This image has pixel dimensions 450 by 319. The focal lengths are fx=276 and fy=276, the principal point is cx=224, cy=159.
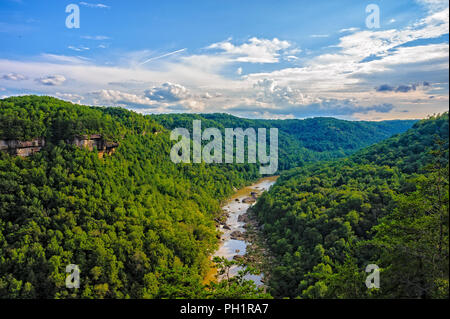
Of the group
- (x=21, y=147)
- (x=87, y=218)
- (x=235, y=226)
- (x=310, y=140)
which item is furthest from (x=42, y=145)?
(x=310, y=140)

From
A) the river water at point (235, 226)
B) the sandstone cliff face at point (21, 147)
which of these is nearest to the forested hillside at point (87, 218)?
the sandstone cliff face at point (21, 147)

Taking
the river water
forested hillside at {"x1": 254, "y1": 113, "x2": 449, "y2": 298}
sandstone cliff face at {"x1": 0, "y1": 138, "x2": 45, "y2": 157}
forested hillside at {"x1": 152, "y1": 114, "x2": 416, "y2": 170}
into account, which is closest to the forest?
forested hillside at {"x1": 254, "y1": 113, "x2": 449, "y2": 298}

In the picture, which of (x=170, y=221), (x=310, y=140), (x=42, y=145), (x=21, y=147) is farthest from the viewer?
(x=310, y=140)

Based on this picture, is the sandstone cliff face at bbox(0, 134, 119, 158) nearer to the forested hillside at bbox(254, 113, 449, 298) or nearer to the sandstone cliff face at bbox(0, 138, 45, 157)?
the sandstone cliff face at bbox(0, 138, 45, 157)

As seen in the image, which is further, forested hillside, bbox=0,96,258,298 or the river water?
the river water

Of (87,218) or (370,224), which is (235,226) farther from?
(87,218)

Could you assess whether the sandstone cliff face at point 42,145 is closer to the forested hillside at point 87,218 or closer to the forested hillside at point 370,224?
the forested hillside at point 87,218
